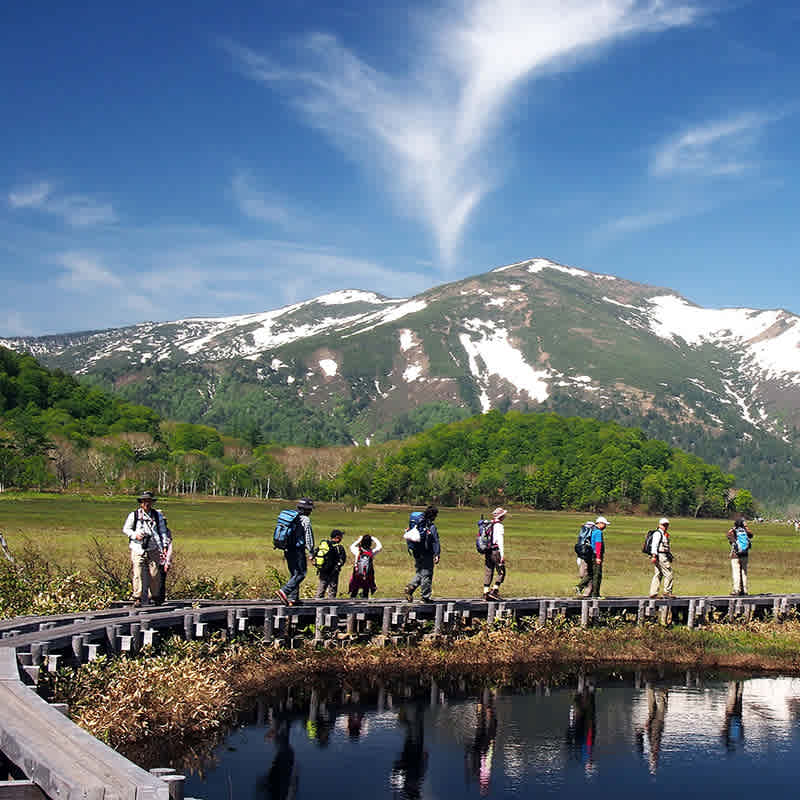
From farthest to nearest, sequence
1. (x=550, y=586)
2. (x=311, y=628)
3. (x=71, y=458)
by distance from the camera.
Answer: (x=71, y=458) → (x=550, y=586) → (x=311, y=628)

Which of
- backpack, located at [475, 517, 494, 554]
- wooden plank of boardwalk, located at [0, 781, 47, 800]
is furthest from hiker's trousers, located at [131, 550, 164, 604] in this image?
wooden plank of boardwalk, located at [0, 781, 47, 800]

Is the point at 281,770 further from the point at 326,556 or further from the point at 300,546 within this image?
the point at 326,556

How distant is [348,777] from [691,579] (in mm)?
31950

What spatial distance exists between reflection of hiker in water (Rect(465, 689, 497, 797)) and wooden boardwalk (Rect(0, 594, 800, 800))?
379 centimetres

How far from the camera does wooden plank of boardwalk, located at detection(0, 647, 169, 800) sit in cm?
795

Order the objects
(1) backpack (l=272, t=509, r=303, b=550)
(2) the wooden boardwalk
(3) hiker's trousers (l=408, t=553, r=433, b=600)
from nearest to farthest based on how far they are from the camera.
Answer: (2) the wooden boardwalk
(1) backpack (l=272, t=509, r=303, b=550)
(3) hiker's trousers (l=408, t=553, r=433, b=600)

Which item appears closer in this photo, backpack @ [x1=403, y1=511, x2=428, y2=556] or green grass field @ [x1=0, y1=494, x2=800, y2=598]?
backpack @ [x1=403, y1=511, x2=428, y2=556]

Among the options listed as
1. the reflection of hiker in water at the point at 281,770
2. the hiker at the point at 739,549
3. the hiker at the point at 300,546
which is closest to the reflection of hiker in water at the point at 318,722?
the reflection of hiker in water at the point at 281,770

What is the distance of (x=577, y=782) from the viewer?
→ 55.0 feet

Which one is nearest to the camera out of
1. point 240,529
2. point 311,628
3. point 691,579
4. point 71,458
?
point 311,628

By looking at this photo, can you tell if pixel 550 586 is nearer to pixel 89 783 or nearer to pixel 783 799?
pixel 783 799

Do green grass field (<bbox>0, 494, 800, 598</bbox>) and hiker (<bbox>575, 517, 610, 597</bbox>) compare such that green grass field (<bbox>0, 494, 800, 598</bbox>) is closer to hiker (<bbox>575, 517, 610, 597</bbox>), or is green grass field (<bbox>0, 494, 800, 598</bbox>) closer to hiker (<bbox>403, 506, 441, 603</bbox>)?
hiker (<bbox>575, 517, 610, 597</bbox>)

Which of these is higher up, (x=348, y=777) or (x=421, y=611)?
(x=421, y=611)

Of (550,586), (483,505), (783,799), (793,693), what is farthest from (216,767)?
(483,505)
